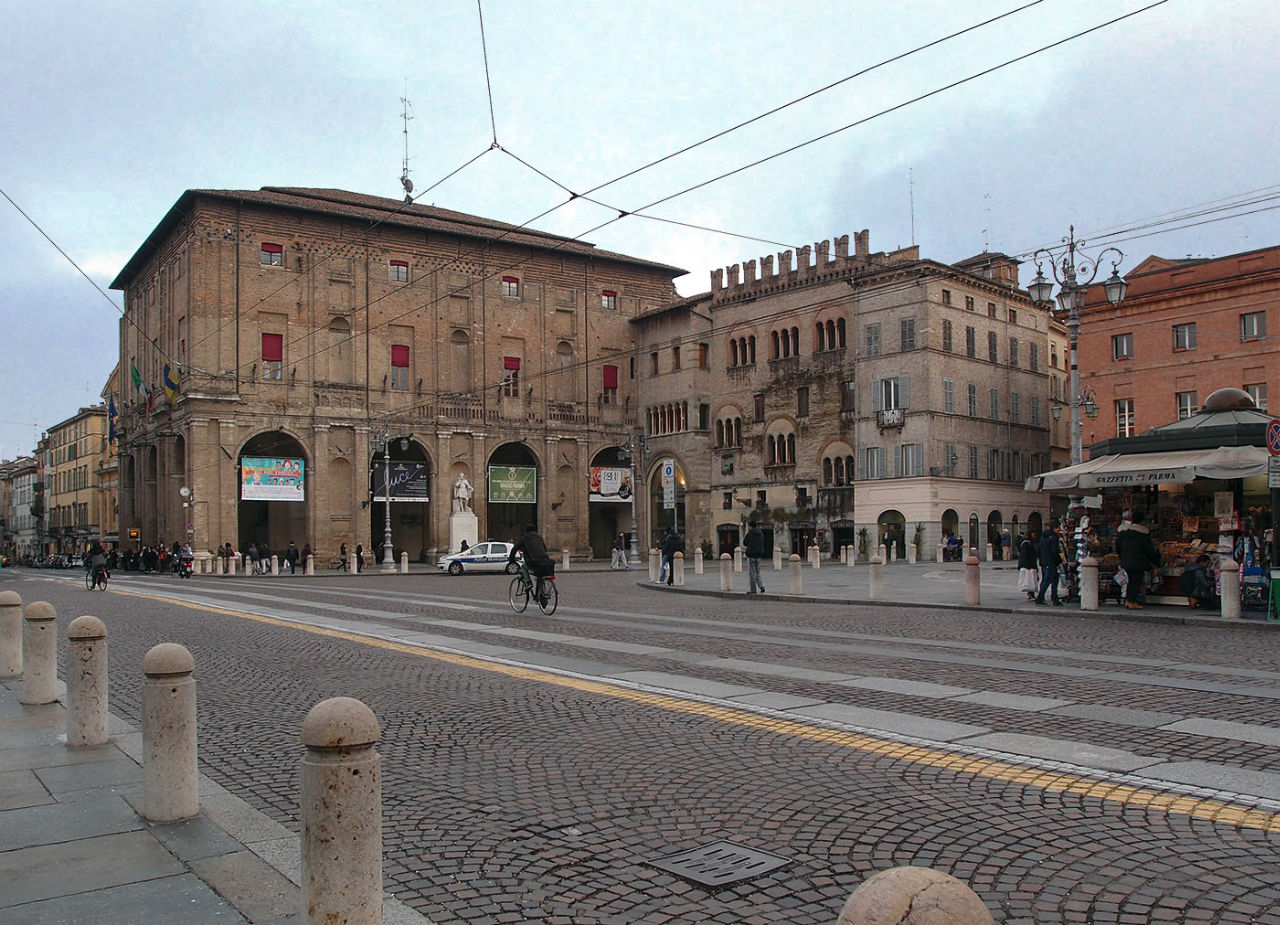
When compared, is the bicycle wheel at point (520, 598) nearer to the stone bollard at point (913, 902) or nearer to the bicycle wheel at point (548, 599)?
the bicycle wheel at point (548, 599)

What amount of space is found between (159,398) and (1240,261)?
166 feet

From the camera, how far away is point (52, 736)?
7348 millimetres

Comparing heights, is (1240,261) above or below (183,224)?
below

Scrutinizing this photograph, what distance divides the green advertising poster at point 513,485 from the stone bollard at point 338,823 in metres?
54.1

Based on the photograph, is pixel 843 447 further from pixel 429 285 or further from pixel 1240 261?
pixel 429 285

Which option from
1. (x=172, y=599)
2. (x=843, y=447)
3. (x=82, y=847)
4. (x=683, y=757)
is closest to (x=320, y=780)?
(x=82, y=847)

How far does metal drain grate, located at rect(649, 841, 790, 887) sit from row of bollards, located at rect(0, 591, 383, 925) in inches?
56.2

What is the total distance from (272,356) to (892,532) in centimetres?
3124

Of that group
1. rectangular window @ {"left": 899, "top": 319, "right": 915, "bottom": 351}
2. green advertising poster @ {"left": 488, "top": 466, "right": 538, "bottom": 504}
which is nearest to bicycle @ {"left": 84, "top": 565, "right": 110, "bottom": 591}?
green advertising poster @ {"left": 488, "top": 466, "right": 538, "bottom": 504}

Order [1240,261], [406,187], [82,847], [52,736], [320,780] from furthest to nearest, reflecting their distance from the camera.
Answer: [406,187] → [1240,261] → [52,736] → [82,847] → [320,780]

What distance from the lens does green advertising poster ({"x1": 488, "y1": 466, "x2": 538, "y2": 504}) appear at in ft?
188

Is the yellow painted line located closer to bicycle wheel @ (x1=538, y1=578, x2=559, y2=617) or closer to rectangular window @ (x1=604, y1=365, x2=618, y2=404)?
bicycle wheel @ (x1=538, y1=578, x2=559, y2=617)

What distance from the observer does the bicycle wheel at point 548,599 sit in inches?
712

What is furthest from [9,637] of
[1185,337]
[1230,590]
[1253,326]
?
[1185,337]
